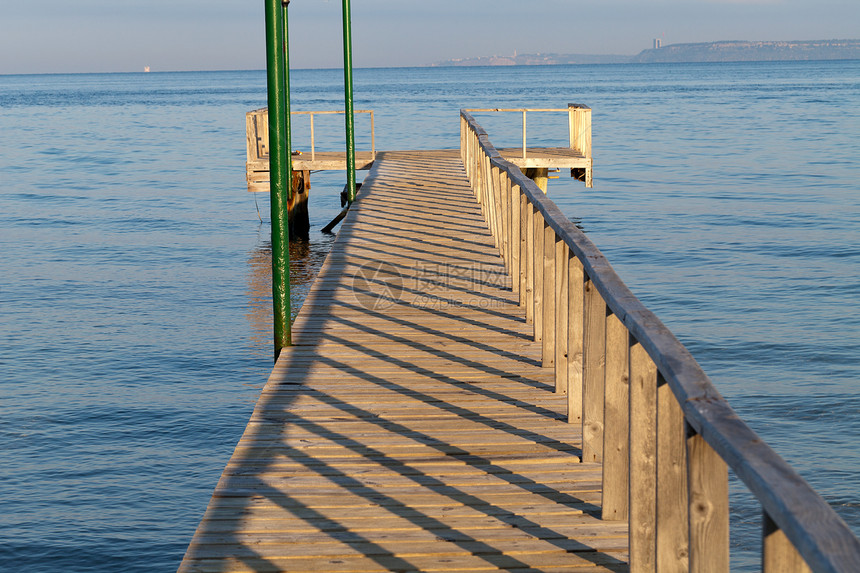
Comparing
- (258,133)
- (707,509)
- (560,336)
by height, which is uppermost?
(258,133)

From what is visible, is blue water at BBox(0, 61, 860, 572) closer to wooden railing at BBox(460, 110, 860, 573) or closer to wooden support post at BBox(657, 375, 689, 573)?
wooden railing at BBox(460, 110, 860, 573)

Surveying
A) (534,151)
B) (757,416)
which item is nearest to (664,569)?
(757,416)

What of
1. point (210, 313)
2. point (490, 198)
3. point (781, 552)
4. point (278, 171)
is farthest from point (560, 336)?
point (210, 313)

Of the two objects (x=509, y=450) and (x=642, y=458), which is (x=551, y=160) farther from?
(x=642, y=458)

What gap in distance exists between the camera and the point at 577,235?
4.64 m

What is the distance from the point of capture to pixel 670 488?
2904 mm

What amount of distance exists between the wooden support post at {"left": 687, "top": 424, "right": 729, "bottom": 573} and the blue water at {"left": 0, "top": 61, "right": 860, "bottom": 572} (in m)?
4.60

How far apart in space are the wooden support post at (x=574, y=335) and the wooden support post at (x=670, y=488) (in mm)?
1730

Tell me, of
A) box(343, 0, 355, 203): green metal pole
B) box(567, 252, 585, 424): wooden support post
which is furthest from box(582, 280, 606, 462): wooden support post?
box(343, 0, 355, 203): green metal pole

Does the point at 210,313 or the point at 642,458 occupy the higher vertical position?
the point at 642,458

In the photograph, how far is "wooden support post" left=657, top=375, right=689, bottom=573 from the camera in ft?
9.45

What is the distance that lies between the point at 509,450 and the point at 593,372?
67cm

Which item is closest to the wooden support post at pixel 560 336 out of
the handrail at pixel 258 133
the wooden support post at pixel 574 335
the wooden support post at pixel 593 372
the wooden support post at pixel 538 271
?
the wooden support post at pixel 574 335

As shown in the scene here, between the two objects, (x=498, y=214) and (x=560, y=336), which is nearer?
(x=560, y=336)
